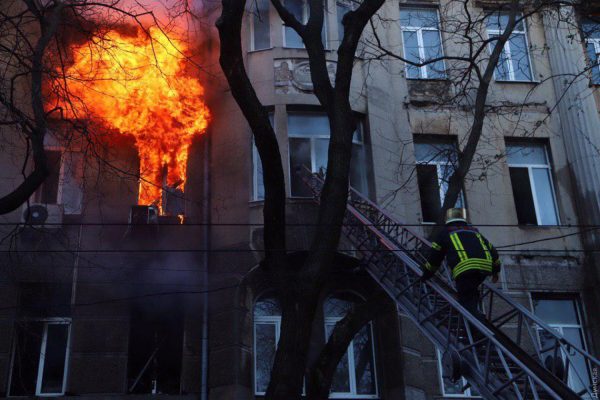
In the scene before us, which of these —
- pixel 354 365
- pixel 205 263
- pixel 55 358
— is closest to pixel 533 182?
pixel 354 365

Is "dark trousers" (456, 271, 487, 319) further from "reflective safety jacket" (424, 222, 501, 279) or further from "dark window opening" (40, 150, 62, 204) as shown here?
"dark window opening" (40, 150, 62, 204)

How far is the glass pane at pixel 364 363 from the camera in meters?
12.3

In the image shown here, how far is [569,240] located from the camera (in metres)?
14.0

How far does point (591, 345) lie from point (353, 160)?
18.3ft

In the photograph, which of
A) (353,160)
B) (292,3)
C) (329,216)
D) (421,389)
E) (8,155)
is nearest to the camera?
(329,216)

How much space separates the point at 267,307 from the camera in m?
12.8

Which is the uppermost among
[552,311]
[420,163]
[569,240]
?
[420,163]

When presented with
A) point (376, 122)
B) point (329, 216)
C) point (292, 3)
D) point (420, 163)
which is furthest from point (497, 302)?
point (292, 3)

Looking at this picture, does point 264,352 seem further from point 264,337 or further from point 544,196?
point 544,196

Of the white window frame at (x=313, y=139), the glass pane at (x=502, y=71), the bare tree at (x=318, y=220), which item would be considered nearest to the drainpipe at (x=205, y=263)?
the white window frame at (x=313, y=139)

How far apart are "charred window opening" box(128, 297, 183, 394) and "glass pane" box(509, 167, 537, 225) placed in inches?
276

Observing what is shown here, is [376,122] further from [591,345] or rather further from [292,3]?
[591,345]

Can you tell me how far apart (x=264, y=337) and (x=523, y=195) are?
619 centimetres

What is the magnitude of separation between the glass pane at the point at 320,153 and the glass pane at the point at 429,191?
1965 mm
